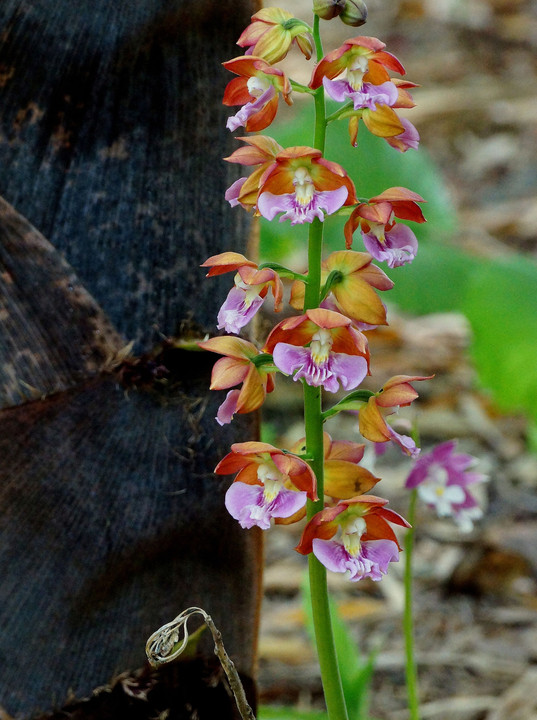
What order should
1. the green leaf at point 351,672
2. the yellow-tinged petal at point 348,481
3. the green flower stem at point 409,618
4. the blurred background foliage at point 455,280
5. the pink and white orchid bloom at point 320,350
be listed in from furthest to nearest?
the blurred background foliage at point 455,280 → the green leaf at point 351,672 → the green flower stem at point 409,618 → the yellow-tinged petal at point 348,481 → the pink and white orchid bloom at point 320,350

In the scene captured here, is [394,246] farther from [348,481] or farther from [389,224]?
[348,481]

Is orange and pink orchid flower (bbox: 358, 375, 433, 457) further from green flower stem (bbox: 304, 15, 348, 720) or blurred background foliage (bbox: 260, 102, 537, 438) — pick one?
blurred background foliage (bbox: 260, 102, 537, 438)

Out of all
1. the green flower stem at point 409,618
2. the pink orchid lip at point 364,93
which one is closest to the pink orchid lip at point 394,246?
the pink orchid lip at point 364,93

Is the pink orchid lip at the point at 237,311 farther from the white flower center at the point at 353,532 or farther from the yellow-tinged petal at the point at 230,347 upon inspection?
the white flower center at the point at 353,532

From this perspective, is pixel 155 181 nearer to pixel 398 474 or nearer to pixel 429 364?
pixel 398 474

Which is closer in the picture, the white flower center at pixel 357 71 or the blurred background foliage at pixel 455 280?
the white flower center at pixel 357 71

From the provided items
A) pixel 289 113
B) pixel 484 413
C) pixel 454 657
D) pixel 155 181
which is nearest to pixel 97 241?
pixel 155 181

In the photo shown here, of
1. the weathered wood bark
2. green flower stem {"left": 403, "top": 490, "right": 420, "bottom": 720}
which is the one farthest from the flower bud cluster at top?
green flower stem {"left": 403, "top": 490, "right": 420, "bottom": 720}
